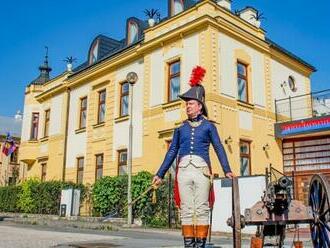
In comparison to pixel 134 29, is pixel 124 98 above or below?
below

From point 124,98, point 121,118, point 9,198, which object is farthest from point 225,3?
point 9,198

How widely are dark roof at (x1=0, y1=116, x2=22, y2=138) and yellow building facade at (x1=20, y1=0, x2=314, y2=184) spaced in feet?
101

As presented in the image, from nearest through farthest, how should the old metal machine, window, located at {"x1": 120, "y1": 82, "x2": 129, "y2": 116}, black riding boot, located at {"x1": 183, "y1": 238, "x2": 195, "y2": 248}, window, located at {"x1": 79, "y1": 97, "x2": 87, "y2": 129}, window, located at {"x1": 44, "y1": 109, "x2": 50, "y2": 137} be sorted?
the old metal machine → black riding boot, located at {"x1": 183, "y1": 238, "x2": 195, "y2": 248} → window, located at {"x1": 120, "y1": 82, "x2": 129, "y2": 116} → window, located at {"x1": 79, "y1": 97, "x2": 87, "y2": 129} → window, located at {"x1": 44, "y1": 109, "x2": 50, "y2": 137}

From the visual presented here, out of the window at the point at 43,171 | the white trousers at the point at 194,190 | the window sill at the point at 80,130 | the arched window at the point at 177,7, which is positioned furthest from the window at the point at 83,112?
the white trousers at the point at 194,190

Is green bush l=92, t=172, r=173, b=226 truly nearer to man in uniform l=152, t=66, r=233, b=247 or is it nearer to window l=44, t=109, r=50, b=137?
man in uniform l=152, t=66, r=233, b=247

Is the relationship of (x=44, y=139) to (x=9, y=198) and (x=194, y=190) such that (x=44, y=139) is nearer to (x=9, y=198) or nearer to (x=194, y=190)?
(x=9, y=198)

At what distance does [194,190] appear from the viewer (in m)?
4.46

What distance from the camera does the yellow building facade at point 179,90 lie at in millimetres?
17156

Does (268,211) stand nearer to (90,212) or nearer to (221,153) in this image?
(221,153)

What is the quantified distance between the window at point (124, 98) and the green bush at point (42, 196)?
4.15 metres

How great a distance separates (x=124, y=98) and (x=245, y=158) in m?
6.91

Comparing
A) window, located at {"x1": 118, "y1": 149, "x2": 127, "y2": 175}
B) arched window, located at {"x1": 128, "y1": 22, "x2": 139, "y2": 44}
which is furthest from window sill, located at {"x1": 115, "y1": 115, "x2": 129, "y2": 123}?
arched window, located at {"x1": 128, "y1": 22, "x2": 139, "y2": 44}

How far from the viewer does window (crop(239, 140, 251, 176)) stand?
17.3m

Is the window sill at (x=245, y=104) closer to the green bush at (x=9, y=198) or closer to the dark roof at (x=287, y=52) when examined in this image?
the dark roof at (x=287, y=52)
